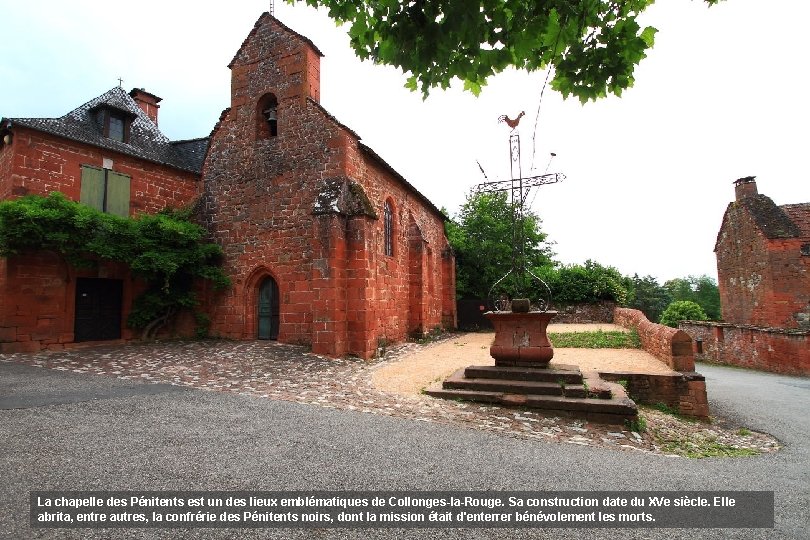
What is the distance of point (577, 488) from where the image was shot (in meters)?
3.41

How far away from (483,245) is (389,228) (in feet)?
34.8

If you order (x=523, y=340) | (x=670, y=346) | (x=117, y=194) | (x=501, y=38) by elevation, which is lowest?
(x=670, y=346)

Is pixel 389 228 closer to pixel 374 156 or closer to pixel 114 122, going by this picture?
pixel 374 156

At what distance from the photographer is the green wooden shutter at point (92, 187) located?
12.2m

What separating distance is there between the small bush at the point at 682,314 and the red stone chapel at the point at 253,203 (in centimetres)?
1754

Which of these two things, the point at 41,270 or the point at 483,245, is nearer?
the point at 41,270

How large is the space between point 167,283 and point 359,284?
6.05 m

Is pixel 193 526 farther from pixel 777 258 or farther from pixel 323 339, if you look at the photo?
pixel 777 258

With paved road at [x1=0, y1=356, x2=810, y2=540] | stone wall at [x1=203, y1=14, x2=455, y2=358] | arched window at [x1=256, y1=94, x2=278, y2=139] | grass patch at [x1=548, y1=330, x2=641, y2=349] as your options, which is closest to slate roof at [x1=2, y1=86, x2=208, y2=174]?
stone wall at [x1=203, y1=14, x2=455, y2=358]

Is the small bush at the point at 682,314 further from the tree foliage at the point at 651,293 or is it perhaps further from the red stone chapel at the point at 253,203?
the tree foliage at the point at 651,293

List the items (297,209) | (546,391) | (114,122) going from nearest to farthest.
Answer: (546,391) < (297,209) < (114,122)

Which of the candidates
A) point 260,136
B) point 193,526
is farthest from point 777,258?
point 193,526

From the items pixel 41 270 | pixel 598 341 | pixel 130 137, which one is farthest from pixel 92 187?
pixel 598 341

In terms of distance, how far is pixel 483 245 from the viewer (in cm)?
2408
